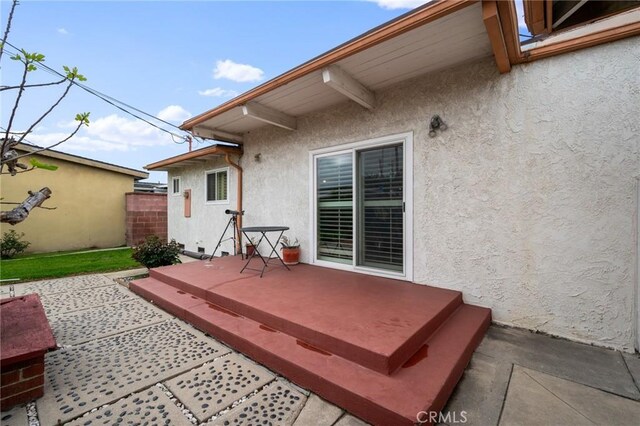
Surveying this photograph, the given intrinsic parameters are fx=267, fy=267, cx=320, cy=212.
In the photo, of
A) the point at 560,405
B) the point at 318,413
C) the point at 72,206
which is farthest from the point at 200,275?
the point at 72,206

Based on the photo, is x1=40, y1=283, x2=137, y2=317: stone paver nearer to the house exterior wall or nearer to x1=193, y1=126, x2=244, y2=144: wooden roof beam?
Result: the house exterior wall

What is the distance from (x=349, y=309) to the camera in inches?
122

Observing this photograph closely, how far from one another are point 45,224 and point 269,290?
1212 cm

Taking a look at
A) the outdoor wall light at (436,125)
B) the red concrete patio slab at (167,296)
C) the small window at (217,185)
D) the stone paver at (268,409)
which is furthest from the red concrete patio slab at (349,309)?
the small window at (217,185)

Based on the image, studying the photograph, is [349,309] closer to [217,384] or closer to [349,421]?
[349,421]

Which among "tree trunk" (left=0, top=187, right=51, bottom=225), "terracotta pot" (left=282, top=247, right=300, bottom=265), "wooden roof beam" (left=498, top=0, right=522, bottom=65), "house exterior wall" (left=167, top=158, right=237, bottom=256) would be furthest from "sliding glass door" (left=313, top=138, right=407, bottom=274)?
"tree trunk" (left=0, top=187, right=51, bottom=225)

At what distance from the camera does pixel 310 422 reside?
6.23ft

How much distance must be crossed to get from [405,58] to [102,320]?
5352 mm

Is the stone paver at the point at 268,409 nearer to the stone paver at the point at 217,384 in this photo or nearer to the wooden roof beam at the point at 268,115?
the stone paver at the point at 217,384

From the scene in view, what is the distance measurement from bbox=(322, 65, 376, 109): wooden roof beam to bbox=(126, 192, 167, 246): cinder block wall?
36.6 feet

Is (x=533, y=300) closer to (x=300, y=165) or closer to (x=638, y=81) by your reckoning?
(x=638, y=81)

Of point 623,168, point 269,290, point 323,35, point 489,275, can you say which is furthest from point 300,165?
point 323,35

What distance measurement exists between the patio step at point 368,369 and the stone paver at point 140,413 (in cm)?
82

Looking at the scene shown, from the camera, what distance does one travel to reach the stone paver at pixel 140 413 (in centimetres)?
190
